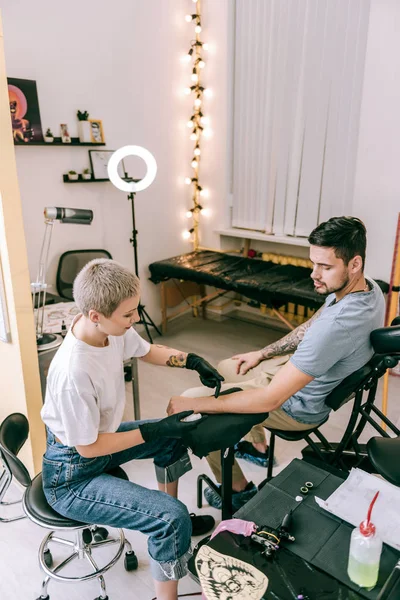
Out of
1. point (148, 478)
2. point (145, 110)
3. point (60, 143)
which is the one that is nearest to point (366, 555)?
point (148, 478)

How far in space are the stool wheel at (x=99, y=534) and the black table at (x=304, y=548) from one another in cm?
72

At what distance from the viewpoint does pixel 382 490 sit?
1.33 meters

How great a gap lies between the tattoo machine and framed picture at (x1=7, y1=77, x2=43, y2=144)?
2.60 metres

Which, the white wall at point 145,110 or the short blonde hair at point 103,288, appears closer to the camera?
the short blonde hair at point 103,288

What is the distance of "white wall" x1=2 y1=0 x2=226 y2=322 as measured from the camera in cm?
291

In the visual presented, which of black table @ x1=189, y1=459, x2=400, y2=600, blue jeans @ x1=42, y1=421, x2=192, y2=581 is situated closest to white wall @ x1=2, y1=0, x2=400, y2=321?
blue jeans @ x1=42, y1=421, x2=192, y2=581

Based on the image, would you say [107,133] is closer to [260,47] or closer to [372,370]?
[260,47]

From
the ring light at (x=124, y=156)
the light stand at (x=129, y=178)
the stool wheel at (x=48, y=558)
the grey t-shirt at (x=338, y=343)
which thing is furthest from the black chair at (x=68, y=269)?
the grey t-shirt at (x=338, y=343)

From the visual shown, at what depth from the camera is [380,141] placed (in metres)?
3.04

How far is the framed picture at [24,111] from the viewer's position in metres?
2.76

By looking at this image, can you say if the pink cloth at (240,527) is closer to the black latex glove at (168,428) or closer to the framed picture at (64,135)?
the black latex glove at (168,428)

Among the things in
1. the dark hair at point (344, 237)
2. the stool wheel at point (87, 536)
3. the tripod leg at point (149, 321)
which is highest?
the dark hair at point (344, 237)

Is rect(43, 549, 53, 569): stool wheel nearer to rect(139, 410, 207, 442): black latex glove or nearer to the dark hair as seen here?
rect(139, 410, 207, 442): black latex glove

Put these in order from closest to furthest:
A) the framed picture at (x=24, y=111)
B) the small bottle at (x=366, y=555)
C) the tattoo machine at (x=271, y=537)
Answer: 1. the small bottle at (x=366, y=555)
2. the tattoo machine at (x=271, y=537)
3. the framed picture at (x=24, y=111)
